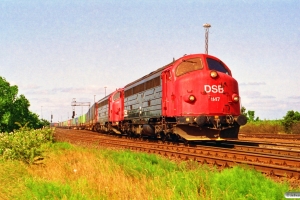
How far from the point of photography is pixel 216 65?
674 inches

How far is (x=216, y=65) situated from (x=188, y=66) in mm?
1368

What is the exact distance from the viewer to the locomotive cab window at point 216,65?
16.8 metres

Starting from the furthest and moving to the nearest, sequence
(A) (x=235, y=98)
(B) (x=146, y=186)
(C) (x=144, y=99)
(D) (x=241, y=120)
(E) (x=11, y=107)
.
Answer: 1. (E) (x=11, y=107)
2. (C) (x=144, y=99)
3. (A) (x=235, y=98)
4. (D) (x=241, y=120)
5. (B) (x=146, y=186)

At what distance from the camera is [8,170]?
9578mm

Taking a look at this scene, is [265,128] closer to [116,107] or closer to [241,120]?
[116,107]

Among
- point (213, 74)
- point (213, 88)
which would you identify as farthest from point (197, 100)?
point (213, 74)

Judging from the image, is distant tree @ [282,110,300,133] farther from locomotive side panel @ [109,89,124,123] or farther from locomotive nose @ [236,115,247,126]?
locomotive nose @ [236,115,247,126]

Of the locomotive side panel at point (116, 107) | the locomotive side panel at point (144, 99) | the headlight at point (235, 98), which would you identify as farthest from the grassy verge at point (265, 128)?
the headlight at point (235, 98)

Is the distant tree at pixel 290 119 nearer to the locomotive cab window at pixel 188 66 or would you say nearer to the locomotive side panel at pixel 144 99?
the locomotive side panel at pixel 144 99

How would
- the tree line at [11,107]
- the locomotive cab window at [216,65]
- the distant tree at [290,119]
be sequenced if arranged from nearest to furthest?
the locomotive cab window at [216,65]
the tree line at [11,107]
the distant tree at [290,119]

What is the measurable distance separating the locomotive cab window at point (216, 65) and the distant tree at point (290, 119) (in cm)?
1788

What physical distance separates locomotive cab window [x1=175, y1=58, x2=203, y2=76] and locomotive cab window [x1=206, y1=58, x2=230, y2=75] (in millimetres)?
423

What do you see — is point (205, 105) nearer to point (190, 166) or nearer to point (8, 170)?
point (190, 166)

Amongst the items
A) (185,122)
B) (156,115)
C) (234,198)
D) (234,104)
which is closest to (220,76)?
(234,104)
